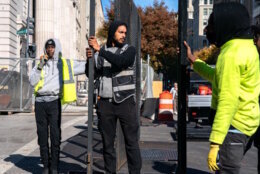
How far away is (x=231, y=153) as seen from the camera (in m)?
2.94

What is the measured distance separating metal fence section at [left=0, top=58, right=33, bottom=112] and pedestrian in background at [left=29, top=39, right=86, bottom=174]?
526 inches

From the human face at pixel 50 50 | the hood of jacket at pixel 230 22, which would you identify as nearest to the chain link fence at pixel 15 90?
the human face at pixel 50 50

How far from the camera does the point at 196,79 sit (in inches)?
741

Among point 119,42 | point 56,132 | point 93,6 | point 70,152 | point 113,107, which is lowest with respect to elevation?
point 70,152

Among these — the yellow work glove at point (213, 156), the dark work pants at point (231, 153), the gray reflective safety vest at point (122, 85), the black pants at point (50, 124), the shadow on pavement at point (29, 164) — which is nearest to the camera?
the yellow work glove at point (213, 156)

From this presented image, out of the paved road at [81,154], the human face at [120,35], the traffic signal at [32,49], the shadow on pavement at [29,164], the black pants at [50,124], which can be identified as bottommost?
the paved road at [81,154]

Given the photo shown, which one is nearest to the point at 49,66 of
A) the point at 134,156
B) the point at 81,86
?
the point at 134,156

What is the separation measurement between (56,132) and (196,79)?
1359cm

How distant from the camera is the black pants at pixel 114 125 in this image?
487 cm

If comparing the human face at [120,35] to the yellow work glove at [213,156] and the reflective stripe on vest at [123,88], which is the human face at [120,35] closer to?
the reflective stripe on vest at [123,88]

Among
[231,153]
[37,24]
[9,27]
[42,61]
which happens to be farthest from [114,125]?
[37,24]

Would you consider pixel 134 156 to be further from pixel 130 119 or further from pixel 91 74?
pixel 91 74

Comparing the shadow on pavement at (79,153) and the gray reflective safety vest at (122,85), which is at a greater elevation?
the gray reflective safety vest at (122,85)

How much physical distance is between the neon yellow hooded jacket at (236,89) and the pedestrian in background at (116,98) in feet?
6.25
